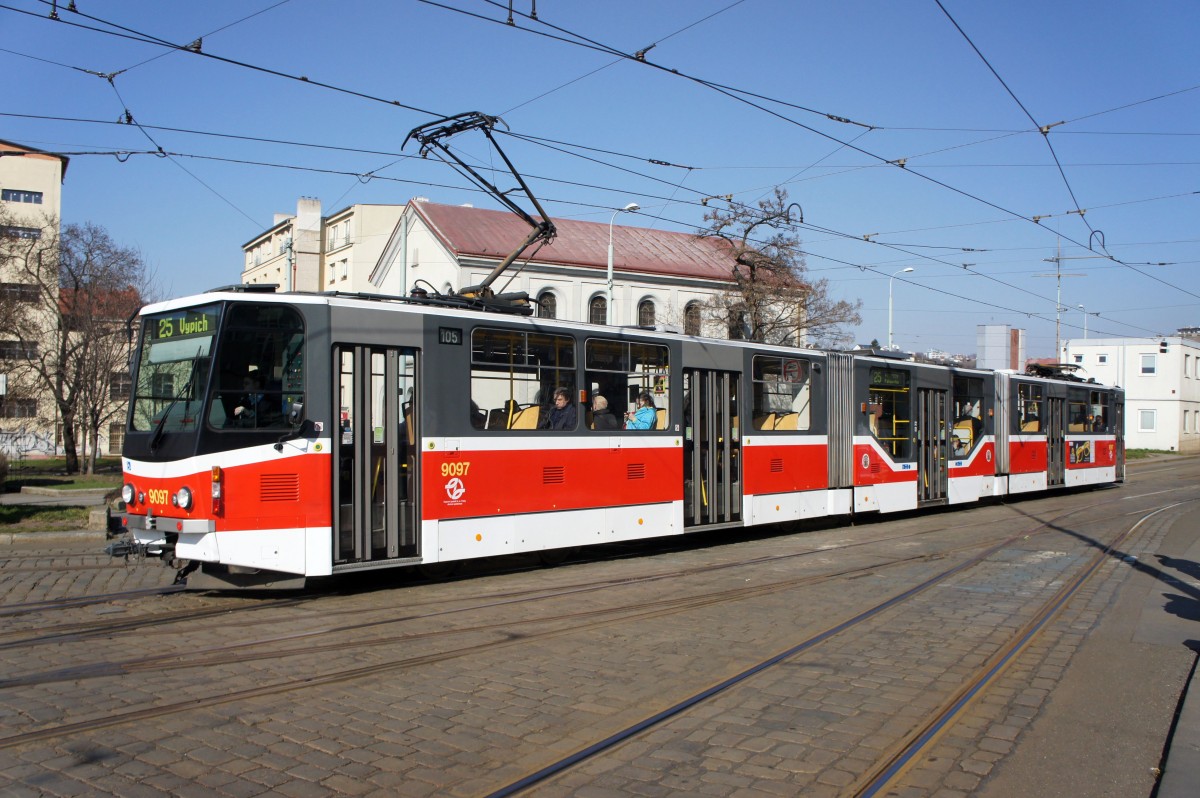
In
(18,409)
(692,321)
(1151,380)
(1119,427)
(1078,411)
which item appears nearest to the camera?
(1078,411)

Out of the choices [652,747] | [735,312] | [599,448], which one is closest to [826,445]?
[599,448]

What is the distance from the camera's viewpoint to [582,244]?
52.0 m

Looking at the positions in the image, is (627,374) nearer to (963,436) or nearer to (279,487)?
(279,487)

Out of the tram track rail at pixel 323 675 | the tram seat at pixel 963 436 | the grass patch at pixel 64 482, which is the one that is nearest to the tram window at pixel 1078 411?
the tram seat at pixel 963 436

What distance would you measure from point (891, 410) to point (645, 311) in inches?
1321

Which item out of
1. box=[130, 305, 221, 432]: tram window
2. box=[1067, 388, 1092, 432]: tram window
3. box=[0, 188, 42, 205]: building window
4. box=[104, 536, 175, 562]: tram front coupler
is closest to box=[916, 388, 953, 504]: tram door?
box=[1067, 388, 1092, 432]: tram window

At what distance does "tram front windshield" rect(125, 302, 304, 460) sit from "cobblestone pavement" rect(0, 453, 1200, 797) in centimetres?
171

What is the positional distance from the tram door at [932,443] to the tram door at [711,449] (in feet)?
21.8

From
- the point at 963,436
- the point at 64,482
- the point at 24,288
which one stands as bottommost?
the point at 64,482

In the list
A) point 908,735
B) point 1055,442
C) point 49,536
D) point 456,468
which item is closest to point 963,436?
point 1055,442

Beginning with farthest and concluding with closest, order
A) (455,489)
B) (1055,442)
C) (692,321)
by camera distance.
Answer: (692,321)
(1055,442)
(455,489)

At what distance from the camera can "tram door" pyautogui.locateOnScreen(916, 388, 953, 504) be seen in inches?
796

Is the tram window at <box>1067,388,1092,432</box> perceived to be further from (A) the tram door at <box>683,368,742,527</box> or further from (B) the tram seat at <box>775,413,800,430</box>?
(A) the tram door at <box>683,368,742,527</box>

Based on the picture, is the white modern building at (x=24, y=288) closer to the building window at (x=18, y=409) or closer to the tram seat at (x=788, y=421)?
the building window at (x=18, y=409)
